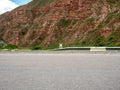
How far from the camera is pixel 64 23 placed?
305 ft

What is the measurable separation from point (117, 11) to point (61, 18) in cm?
2200

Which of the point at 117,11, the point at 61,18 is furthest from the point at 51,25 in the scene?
the point at 117,11

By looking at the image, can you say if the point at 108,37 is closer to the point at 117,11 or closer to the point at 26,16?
the point at 117,11

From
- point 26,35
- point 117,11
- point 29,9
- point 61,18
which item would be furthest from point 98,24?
point 29,9

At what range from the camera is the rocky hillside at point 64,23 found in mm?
73688

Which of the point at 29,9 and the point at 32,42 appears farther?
the point at 29,9

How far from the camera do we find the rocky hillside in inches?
2901

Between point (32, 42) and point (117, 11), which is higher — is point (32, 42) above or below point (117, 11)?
below

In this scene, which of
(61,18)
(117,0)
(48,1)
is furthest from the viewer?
(48,1)

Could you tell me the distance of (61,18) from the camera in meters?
93.3

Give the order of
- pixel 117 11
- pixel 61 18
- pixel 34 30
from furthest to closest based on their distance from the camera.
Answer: pixel 34 30 → pixel 61 18 → pixel 117 11

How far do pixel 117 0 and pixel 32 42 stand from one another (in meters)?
29.1

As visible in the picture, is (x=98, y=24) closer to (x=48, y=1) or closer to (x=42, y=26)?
(x=42, y=26)

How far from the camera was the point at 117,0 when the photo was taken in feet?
274
